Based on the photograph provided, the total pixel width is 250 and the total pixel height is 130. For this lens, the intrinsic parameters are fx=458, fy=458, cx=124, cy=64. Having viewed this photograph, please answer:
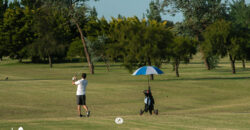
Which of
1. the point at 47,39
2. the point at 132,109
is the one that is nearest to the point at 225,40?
the point at 132,109

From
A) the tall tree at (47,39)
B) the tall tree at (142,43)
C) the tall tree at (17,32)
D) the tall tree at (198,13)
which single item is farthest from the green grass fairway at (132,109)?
the tall tree at (17,32)

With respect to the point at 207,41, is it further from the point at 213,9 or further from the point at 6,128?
the point at 6,128

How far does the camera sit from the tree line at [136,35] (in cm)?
6081

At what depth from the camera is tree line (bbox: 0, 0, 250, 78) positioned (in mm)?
60812

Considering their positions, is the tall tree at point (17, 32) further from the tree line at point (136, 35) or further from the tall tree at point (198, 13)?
the tall tree at point (198, 13)

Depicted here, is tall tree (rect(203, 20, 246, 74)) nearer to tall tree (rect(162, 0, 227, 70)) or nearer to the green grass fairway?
tall tree (rect(162, 0, 227, 70))

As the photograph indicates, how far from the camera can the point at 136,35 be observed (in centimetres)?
5959

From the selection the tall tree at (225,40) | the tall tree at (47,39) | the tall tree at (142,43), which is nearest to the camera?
the tall tree at (142,43)

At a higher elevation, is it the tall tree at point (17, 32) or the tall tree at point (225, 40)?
the tall tree at point (17, 32)

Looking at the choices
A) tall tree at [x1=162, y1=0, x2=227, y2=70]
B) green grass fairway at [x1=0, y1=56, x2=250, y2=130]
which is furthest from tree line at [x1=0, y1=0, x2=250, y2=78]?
green grass fairway at [x1=0, y1=56, x2=250, y2=130]

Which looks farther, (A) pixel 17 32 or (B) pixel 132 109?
(A) pixel 17 32

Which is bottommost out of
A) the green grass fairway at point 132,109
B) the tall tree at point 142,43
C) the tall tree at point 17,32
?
the green grass fairway at point 132,109

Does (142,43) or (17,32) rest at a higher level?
(17,32)

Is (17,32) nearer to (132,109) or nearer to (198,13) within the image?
(198,13)
